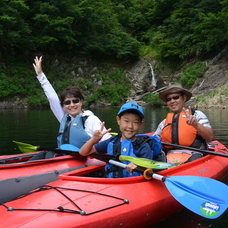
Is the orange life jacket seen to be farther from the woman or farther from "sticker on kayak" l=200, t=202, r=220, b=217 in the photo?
"sticker on kayak" l=200, t=202, r=220, b=217

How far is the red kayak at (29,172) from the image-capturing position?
2703 mm

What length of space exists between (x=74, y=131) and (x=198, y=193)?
164 cm

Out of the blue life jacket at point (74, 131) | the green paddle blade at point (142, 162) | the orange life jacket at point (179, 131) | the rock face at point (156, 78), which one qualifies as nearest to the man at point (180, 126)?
the orange life jacket at point (179, 131)

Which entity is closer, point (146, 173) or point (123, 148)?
point (146, 173)

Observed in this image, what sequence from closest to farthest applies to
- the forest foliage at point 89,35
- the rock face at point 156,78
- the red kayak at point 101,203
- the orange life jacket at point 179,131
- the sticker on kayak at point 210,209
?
the red kayak at point 101,203 → the sticker on kayak at point 210,209 → the orange life jacket at point 179,131 → the rock face at point 156,78 → the forest foliage at point 89,35

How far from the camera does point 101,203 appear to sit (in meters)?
2.17

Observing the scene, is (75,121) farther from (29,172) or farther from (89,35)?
(89,35)

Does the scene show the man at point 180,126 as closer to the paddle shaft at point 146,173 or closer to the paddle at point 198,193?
the paddle at point 198,193

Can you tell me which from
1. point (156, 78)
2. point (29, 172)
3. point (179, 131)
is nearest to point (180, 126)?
point (179, 131)

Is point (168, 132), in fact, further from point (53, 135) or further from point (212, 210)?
point (53, 135)

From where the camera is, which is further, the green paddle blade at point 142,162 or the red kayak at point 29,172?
the red kayak at point 29,172

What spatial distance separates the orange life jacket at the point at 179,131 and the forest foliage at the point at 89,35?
50.2 feet

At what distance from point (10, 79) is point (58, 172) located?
55.0ft

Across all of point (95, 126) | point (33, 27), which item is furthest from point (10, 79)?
point (95, 126)
